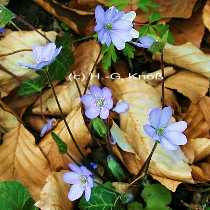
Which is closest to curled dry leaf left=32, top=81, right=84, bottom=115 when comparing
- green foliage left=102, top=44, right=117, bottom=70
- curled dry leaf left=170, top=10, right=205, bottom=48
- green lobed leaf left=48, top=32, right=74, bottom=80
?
green lobed leaf left=48, top=32, right=74, bottom=80

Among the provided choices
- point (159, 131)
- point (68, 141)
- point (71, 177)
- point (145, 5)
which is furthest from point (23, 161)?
point (145, 5)

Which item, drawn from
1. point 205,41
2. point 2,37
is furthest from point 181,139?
point 2,37

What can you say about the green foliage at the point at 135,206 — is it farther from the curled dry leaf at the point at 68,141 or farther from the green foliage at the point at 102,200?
the curled dry leaf at the point at 68,141

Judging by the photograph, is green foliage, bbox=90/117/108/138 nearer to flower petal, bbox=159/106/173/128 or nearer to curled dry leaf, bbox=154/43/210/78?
flower petal, bbox=159/106/173/128

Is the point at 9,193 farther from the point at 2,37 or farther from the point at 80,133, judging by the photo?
the point at 2,37

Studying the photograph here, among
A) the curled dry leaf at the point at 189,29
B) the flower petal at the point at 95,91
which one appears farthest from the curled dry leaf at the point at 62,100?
the curled dry leaf at the point at 189,29

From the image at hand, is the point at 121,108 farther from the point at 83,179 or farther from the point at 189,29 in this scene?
the point at 189,29

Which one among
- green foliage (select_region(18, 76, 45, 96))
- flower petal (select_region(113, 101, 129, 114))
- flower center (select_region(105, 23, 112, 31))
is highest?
flower center (select_region(105, 23, 112, 31))
